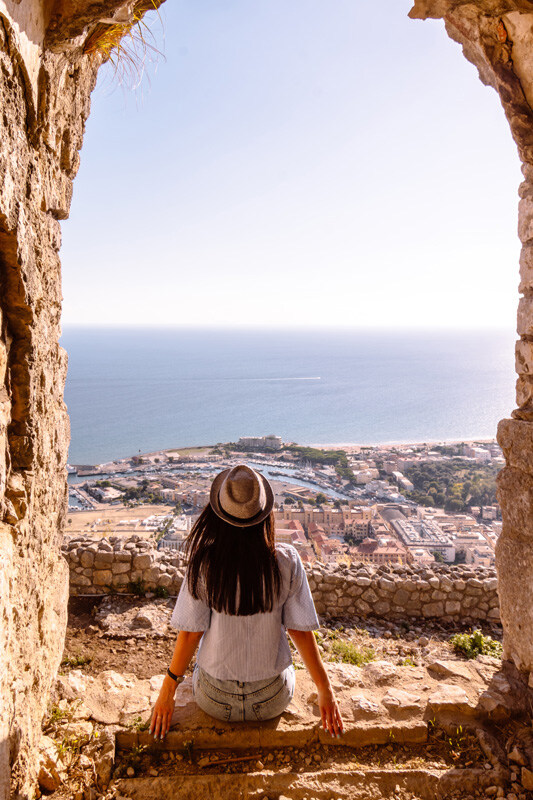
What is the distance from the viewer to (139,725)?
243 centimetres

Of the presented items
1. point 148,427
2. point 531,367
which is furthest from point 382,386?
point 531,367

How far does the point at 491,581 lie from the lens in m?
5.40

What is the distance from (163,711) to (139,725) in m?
0.30

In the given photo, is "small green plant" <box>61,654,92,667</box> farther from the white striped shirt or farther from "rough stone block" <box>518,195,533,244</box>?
"rough stone block" <box>518,195,533,244</box>

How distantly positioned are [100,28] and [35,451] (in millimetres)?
2161

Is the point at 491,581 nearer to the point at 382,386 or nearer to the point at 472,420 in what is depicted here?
the point at 472,420

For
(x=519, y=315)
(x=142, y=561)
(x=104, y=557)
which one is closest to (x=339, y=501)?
(x=142, y=561)

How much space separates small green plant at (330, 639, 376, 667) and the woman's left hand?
2144mm

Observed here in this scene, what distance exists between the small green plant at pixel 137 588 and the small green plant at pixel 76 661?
4.75ft

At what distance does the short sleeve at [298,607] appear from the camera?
2.15 m

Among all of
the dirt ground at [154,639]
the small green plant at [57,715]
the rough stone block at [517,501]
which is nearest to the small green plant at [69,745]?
the small green plant at [57,715]

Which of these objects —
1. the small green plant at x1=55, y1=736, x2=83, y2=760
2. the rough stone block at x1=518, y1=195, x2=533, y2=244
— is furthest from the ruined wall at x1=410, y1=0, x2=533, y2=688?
the small green plant at x1=55, y1=736, x2=83, y2=760

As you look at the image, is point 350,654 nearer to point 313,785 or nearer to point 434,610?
point 434,610

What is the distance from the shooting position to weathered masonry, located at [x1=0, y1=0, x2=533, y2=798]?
1.74m
